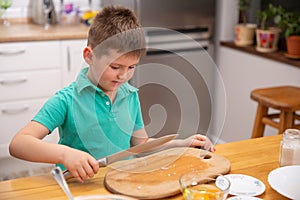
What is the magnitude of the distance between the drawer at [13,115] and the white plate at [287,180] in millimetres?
2107

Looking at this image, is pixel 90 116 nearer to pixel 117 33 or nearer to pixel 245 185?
pixel 117 33

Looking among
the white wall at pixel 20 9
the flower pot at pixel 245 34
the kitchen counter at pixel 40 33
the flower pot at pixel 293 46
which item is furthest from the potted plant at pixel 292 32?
the white wall at pixel 20 9

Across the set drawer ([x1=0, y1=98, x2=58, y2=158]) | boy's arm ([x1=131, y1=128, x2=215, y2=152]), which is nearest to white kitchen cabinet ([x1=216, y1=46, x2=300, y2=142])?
drawer ([x1=0, y1=98, x2=58, y2=158])

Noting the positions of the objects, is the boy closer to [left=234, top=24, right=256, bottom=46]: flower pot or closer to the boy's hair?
the boy's hair

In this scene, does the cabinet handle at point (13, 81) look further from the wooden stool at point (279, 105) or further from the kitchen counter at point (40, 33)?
the wooden stool at point (279, 105)

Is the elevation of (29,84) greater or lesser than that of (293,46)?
lesser

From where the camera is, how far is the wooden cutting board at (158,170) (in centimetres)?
116

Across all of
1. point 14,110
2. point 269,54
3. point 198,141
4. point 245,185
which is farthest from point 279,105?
point 14,110

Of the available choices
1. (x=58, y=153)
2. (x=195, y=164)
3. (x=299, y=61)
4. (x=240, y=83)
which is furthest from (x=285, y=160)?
(x=240, y=83)

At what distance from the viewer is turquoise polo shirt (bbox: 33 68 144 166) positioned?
136 cm

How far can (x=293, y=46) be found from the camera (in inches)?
109

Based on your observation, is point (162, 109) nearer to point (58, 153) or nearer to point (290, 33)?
point (58, 153)

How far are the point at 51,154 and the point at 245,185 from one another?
1.66 feet

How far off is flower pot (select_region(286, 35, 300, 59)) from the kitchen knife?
1694mm
